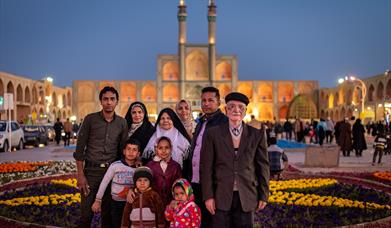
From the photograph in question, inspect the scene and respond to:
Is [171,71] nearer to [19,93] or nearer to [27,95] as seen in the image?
[27,95]

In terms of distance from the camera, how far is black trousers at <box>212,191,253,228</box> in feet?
11.7

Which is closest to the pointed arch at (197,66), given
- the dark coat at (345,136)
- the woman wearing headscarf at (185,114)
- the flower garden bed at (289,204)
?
the dark coat at (345,136)

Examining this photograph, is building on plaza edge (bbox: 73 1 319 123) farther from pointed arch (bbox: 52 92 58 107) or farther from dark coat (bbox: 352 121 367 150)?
dark coat (bbox: 352 121 367 150)

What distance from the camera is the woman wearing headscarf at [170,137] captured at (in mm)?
4266

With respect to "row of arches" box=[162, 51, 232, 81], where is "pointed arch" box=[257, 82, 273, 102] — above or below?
below

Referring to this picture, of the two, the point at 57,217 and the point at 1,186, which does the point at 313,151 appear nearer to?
the point at 1,186

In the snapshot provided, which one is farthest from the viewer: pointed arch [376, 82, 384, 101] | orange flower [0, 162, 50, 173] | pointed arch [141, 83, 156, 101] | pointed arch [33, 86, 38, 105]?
pointed arch [141, 83, 156, 101]

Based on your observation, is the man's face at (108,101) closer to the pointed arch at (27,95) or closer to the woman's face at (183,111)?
the woman's face at (183,111)

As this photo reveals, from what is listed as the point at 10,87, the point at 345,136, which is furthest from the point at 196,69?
the point at 345,136

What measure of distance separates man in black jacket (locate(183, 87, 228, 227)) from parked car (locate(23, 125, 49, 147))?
19988 mm

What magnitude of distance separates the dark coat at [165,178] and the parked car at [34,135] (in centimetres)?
2001

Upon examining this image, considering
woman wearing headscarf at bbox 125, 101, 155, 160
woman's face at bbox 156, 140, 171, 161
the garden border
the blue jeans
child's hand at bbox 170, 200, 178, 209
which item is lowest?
the garden border

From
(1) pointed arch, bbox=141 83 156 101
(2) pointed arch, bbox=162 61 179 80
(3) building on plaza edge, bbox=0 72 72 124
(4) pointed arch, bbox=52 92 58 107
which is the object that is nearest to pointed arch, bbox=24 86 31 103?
(3) building on plaza edge, bbox=0 72 72 124

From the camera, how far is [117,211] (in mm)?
4316
